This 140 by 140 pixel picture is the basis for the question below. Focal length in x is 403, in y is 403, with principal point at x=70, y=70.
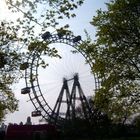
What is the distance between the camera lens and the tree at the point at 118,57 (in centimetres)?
2700

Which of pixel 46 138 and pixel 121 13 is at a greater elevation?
pixel 121 13

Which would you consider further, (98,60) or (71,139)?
(71,139)

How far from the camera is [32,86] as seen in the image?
6438 centimetres

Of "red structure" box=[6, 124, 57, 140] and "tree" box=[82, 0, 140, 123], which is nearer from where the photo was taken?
"tree" box=[82, 0, 140, 123]

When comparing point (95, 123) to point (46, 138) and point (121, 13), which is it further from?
point (121, 13)

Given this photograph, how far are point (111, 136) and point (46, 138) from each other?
73.0 ft

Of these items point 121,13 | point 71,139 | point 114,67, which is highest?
point 121,13

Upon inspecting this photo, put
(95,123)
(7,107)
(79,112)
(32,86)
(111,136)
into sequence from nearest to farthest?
(7,107), (32,86), (95,123), (111,136), (79,112)

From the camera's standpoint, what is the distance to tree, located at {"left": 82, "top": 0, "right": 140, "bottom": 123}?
27000 mm

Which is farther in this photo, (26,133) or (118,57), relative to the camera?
(26,133)

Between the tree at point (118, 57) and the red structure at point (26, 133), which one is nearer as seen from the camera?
the tree at point (118, 57)

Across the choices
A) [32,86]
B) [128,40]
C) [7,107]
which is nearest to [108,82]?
[128,40]

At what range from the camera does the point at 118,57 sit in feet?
91.8

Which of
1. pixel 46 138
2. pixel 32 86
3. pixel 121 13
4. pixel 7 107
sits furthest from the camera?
pixel 32 86
